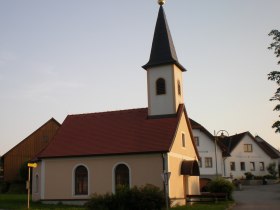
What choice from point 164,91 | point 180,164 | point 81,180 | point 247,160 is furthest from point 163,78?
point 247,160

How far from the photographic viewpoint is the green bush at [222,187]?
31.8 m

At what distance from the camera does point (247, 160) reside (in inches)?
2459

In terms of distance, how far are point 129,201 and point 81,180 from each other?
35.1 feet

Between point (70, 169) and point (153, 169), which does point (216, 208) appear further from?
point (70, 169)

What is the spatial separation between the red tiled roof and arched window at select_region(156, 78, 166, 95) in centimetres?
198

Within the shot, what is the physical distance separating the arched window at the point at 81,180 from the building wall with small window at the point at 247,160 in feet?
118

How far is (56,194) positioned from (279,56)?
19.3 metres

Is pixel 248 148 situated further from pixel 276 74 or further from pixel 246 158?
pixel 276 74

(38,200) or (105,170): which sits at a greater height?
(105,170)

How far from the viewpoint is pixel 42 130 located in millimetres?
54656

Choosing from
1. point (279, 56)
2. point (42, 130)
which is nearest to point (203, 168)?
point (42, 130)

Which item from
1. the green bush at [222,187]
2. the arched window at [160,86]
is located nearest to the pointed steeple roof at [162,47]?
the arched window at [160,86]

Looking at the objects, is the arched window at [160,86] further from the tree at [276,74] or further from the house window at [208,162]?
the house window at [208,162]

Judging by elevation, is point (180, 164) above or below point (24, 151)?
below
